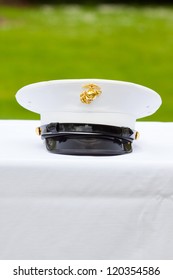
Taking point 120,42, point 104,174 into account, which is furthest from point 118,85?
point 120,42

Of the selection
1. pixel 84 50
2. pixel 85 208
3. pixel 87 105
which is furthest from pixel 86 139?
pixel 84 50

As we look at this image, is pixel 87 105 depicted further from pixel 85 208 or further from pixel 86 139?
pixel 85 208

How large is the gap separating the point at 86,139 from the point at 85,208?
0.23 m

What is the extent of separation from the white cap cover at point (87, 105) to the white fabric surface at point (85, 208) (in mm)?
181

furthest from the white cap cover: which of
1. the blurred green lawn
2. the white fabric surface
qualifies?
the blurred green lawn

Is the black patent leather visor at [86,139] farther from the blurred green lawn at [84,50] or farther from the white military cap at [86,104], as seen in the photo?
the blurred green lawn at [84,50]

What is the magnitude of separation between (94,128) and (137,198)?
0.26 m

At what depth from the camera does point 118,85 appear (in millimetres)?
1962

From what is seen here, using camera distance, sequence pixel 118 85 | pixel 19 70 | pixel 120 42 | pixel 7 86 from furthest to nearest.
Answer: pixel 120 42 < pixel 19 70 < pixel 7 86 < pixel 118 85

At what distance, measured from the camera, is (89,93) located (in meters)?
1.98

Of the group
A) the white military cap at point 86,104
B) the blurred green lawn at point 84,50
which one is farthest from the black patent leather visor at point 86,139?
the blurred green lawn at point 84,50
